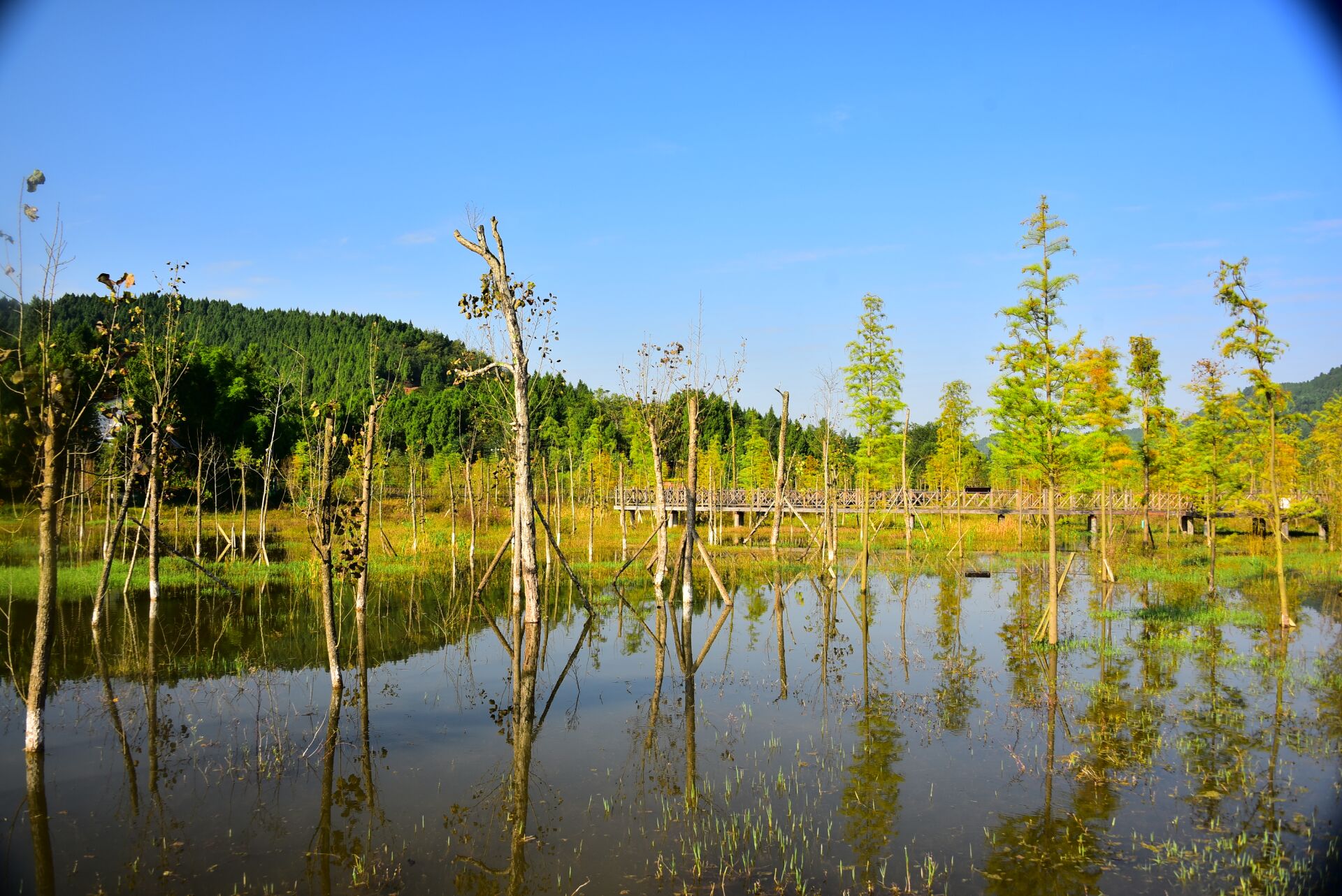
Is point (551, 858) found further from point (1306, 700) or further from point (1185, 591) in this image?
point (1185, 591)

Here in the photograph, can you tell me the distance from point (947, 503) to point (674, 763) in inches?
1914

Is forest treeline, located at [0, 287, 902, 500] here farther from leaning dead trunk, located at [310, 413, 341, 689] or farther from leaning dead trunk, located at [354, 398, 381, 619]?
leaning dead trunk, located at [310, 413, 341, 689]

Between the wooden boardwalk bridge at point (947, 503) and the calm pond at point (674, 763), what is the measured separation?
A: 3380 cm

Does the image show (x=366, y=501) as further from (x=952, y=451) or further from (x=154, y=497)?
(x=952, y=451)

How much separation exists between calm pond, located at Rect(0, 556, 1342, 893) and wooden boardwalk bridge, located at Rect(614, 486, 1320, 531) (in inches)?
1331

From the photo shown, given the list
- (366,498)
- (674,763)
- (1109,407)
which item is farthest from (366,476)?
(1109,407)

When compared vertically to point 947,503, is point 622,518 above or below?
above

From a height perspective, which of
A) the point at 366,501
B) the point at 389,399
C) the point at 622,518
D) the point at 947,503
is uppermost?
the point at 389,399

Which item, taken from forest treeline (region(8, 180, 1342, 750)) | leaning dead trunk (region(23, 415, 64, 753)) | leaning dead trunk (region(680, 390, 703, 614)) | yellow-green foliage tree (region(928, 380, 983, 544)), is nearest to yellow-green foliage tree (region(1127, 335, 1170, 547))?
forest treeline (region(8, 180, 1342, 750))

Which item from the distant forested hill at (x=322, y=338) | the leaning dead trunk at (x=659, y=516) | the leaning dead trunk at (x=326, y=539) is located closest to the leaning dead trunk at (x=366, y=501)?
the leaning dead trunk at (x=326, y=539)

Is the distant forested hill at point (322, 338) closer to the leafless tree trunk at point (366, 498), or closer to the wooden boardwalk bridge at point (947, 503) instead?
the wooden boardwalk bridge at point (947, 503)

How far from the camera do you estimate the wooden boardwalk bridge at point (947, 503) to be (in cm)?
5372

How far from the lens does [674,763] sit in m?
11.4

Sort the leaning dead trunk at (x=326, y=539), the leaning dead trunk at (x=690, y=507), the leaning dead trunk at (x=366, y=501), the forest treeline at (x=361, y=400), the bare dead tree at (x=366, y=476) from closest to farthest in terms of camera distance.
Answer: the leaning dead trunk at (x=326, y=539)
the leaning dead trunk at (x=366, y=501)
the bare dead tree at (x=366, y=476)
the leaning dead trunk at (x=690, y=507)
the forest treeline at (x=361, y=400)
